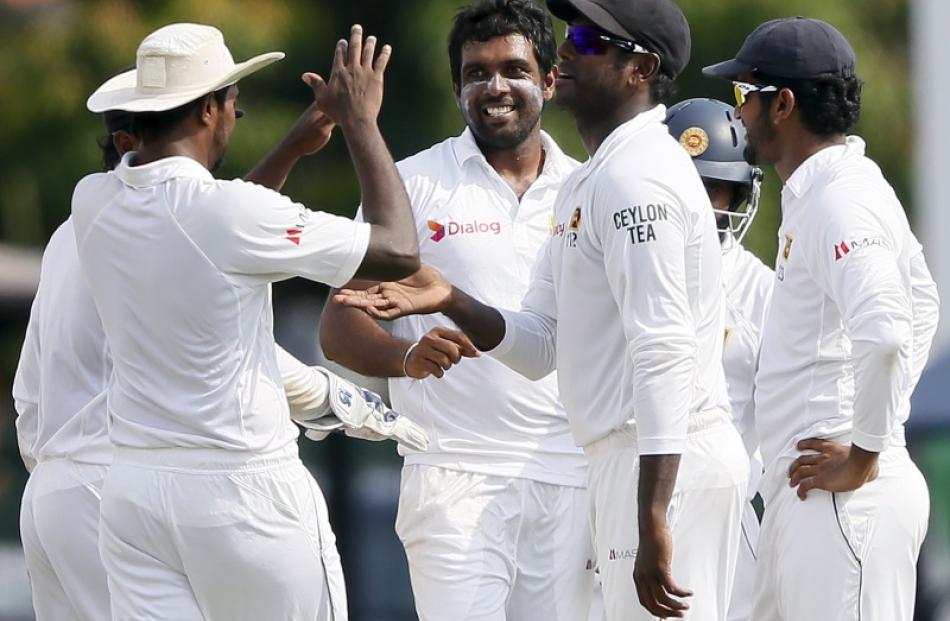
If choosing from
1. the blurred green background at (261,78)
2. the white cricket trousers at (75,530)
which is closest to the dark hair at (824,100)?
the white cricket trousers at (75,530)

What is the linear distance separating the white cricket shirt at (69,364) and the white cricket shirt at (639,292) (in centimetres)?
143

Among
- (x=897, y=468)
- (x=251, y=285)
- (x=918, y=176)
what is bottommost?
(x=918, y=176)

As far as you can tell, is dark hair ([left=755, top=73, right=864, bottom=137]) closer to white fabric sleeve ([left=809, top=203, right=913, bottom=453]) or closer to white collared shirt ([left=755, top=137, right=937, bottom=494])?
white collared shirt ([left=755, top=137, right=937, bottom=494])

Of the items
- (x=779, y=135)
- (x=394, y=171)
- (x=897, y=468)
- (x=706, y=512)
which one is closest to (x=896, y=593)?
(x=897, y=468)

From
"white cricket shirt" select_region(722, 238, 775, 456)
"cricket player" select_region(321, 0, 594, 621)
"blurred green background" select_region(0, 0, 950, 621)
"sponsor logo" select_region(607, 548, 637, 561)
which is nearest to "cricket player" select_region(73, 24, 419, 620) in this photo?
"sponsor logo" select_region(607, 548, 637, 561)

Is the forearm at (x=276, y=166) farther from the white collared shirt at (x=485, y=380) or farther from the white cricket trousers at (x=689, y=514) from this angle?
the white cricket trousers at (x=689, y=514)

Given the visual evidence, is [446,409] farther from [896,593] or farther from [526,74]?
[896,593]

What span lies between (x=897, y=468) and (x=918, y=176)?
996 cm

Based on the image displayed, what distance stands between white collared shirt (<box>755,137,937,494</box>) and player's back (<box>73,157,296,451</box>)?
143 cm

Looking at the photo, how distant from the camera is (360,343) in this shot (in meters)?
5.90

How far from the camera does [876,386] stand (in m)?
5.01

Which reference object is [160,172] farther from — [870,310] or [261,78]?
[261,78]

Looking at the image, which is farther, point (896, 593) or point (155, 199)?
point (896, 593)

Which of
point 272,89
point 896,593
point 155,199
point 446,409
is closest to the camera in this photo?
point 155,199
